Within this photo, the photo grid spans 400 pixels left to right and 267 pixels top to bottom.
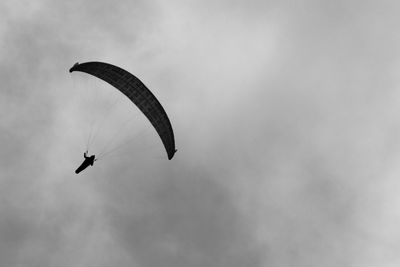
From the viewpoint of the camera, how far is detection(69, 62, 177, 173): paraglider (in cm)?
6169

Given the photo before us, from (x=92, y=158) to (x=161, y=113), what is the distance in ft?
40.2

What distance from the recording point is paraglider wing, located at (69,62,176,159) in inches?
2429

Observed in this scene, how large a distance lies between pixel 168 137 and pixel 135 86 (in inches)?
296

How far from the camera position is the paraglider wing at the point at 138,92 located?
61.7m

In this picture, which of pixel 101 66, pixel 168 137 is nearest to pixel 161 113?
pixel 168 137

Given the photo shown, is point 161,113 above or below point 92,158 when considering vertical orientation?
above

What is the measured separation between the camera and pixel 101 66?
62031mm

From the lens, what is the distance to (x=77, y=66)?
61688mm

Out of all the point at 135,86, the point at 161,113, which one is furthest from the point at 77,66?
the point at 161,113

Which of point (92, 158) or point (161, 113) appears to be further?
point (92, 158)

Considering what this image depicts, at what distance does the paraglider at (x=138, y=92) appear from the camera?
202 feet

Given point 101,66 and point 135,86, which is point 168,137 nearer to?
point 135,86

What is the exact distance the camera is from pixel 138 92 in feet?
206

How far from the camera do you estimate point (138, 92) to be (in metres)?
62.7
